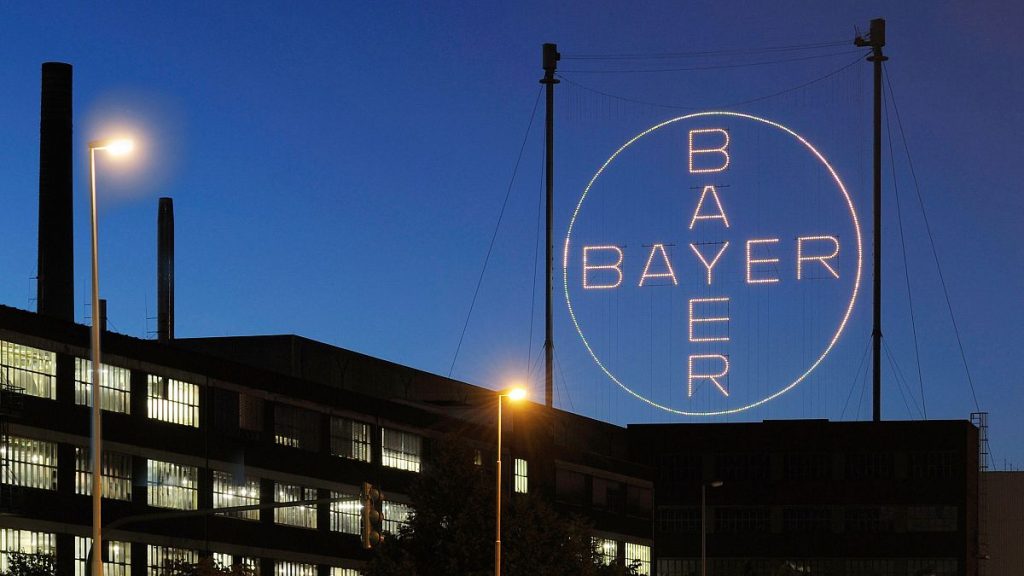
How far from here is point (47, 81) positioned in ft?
325

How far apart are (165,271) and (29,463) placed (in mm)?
39368

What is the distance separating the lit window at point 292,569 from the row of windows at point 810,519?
62.5m

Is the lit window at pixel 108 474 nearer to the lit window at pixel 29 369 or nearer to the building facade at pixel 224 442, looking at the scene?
the building facade at pixel 224 442

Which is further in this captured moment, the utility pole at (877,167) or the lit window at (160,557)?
the utility pole at (877,167)

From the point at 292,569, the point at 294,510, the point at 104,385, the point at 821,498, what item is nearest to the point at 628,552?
the point at 821,498

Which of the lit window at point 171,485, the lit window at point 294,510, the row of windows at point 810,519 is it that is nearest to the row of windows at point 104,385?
the lit window at point 171,485

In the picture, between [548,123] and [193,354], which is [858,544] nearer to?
[548,123]

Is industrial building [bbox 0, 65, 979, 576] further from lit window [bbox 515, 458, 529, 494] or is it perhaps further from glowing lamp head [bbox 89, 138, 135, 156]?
glowing lamp head [bbox 89, 138, 135, 156]

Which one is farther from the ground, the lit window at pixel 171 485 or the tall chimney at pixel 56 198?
the tall chimney at pixel 56 198

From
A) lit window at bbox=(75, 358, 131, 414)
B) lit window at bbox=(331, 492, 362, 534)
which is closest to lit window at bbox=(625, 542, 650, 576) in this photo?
lit window at bbox=(331, 492, 362, 534)

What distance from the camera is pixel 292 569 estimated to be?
98938mm

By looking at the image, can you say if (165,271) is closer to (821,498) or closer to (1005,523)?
(821,498)

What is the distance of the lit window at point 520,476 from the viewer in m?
126

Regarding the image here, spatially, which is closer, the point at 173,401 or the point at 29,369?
the point at 29,369
